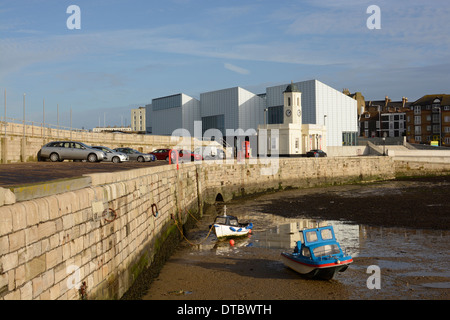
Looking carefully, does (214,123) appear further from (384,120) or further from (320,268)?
(320,268)

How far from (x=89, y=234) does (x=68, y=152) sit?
23.1m

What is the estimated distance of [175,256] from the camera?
18.7m

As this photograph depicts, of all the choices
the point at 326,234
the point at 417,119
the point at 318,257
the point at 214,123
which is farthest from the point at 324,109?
the point at 318,257

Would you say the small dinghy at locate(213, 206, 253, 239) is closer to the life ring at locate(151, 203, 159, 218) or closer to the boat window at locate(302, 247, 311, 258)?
the life ring at locate(151, 203, 159, 218)

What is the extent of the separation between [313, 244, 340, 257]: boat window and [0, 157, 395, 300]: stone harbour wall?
5859mm

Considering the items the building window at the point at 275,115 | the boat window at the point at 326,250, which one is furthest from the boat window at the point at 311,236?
the building window at the point at 275,115

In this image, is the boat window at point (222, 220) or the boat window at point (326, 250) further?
the boat window at point (222, 220)

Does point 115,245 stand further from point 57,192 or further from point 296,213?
point 296,213

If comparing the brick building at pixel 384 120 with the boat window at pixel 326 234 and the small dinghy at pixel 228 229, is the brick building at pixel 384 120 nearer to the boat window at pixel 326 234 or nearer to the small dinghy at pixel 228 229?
the small dinghy at pixel 228 229

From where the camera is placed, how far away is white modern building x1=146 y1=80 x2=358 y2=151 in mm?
Answer: 80562

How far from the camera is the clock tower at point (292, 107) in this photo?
69875 mm

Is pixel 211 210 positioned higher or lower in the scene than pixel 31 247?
lower
